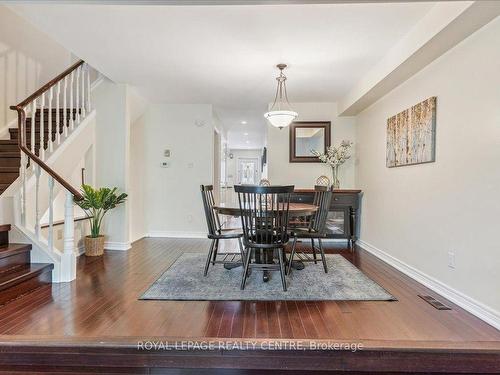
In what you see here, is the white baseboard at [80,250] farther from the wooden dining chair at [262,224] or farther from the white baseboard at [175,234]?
the wooden dining chair at [262,224]

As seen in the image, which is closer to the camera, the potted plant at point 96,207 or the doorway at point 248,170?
the potted plant at point 96,207

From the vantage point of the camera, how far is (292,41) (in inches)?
113

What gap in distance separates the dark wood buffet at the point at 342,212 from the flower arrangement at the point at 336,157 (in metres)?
0.38

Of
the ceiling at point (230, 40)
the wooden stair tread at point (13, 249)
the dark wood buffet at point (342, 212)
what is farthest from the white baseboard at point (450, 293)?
the wooden stair tread at point (13, 249)

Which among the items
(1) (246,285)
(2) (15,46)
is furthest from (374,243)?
(2) (15,46)

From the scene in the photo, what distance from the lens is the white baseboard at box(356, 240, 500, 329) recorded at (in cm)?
202

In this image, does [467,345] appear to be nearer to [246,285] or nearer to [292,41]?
[246,285]

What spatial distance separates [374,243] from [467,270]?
5.89 ft

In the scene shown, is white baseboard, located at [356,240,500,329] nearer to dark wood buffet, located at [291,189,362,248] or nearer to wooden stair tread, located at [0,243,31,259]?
dark wood buffet, located at [291,189,362,248]

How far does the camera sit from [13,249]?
2709 mm

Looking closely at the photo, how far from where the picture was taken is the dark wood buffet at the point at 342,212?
Result: 14.5 ft

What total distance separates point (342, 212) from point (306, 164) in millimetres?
1056

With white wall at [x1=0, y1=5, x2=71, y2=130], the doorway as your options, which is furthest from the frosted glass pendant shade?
the doorway

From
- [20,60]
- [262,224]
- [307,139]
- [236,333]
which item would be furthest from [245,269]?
[20,60]
